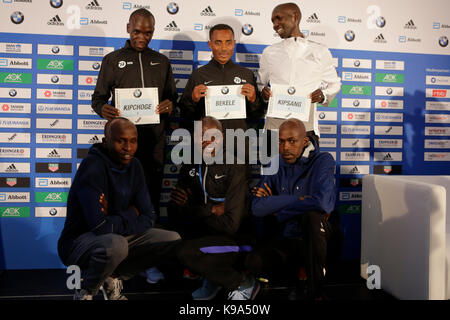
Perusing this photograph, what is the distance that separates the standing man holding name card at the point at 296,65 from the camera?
360 cm

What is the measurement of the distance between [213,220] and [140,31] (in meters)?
1.86

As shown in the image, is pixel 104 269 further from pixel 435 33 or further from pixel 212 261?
pixel 435 33

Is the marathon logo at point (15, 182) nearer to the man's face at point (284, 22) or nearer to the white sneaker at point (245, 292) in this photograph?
the white sneaker at point (245, 292)

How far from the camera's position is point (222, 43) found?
3.48 meters

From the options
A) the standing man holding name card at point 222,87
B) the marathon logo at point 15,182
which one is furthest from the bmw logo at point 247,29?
the marathon logo at point 15,182

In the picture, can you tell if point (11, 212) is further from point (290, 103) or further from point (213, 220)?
point (290, 103)

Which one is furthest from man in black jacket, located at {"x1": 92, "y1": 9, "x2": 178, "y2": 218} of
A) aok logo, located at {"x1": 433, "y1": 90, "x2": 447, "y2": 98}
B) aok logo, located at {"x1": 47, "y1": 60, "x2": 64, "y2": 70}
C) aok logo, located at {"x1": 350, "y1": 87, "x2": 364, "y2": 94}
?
aok logo, located at {"x1": 433, "y1": 90, "x2": 447, "y2": 98}

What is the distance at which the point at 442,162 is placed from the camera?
4516 millimetres

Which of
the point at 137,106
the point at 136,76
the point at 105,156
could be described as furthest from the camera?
the point at 136,76

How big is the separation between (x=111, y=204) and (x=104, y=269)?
1.52 feet

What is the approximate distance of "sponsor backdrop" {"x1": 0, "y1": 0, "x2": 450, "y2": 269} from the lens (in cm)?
389

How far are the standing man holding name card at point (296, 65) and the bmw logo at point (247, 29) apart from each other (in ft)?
1.61

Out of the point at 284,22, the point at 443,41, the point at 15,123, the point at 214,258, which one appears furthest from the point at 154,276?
the point at 443,41
